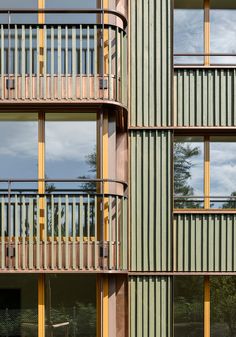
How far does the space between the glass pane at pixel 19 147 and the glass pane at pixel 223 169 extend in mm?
3622

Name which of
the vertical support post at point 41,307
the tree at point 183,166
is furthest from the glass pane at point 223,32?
the vertical support post at point 41,307

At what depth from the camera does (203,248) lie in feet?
42.3

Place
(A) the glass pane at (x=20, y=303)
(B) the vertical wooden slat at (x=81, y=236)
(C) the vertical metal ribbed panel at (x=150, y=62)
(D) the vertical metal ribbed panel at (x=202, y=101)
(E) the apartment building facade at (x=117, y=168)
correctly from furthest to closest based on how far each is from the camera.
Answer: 1. (D) the vertical metal ribbed panel at (x=202, y=101)
2. (C) the vertical metal ribbed panel at (x=150, y=62)
3. (A) the glass pane at (x=20, y=303)
4. (E) the apartment building facade at (x=117, y=168)
5. (B) the vertical wooden slat at (x=81, y=236)

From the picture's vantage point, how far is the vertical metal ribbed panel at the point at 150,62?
13070 millimetres

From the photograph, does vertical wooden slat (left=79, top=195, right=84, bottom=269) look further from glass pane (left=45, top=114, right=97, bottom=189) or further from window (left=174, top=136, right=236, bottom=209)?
window (left=174, top=136, right=236, bottom=209)

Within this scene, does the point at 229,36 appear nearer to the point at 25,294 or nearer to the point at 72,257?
the point at 72,257

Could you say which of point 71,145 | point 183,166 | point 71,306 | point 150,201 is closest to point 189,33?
point 183,166

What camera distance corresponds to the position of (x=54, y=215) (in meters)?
12.0

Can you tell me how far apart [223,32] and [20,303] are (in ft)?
22.2

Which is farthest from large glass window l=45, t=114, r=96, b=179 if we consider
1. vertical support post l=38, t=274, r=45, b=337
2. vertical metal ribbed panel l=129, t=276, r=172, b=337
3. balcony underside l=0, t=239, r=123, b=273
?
vertical metal ribbed panel l=129, t=276, r=172, b=337

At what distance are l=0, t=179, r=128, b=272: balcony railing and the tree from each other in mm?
1881

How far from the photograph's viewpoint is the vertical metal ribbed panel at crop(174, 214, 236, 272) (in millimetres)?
12906

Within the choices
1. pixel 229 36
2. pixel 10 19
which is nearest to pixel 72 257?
pixel 10 19

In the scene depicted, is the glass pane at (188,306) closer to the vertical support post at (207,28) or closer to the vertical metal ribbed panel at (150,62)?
the vertical metal ribbed panel at (150,62)
